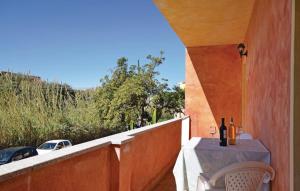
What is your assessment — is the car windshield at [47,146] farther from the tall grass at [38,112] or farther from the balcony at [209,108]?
the balcony at [209,108]

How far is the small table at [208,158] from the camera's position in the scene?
7.07 feet

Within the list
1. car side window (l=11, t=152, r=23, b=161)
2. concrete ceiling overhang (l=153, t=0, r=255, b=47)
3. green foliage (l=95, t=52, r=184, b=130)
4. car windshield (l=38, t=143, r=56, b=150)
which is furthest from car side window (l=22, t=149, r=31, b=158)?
green foliage (l=95, t=52, r=184, b=130)

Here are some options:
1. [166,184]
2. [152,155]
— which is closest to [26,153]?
[152,155]

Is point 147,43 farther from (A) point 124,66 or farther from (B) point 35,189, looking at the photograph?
(B) point 35,189

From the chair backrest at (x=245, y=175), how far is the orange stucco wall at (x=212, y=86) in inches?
180

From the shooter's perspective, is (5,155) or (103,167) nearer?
(103,167)

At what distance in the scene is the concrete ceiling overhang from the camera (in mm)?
3665

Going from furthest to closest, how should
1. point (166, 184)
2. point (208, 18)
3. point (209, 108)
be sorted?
1. point (209, 108)
2. point (208, 18)
3. point (166, 184)

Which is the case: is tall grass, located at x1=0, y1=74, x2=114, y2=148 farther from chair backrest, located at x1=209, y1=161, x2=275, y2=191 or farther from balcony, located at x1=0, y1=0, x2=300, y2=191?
chair backrest, located at x1=209, y1=161, x2=275, y2=191

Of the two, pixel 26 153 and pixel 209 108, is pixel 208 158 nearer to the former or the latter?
pixel 209 108

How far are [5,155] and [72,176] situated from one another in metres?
5.38

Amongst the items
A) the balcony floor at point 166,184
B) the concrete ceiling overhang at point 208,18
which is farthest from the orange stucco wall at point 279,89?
the balcony floor at point 166,184

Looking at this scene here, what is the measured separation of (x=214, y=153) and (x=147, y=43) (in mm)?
19081

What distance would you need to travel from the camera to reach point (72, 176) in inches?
72.8
